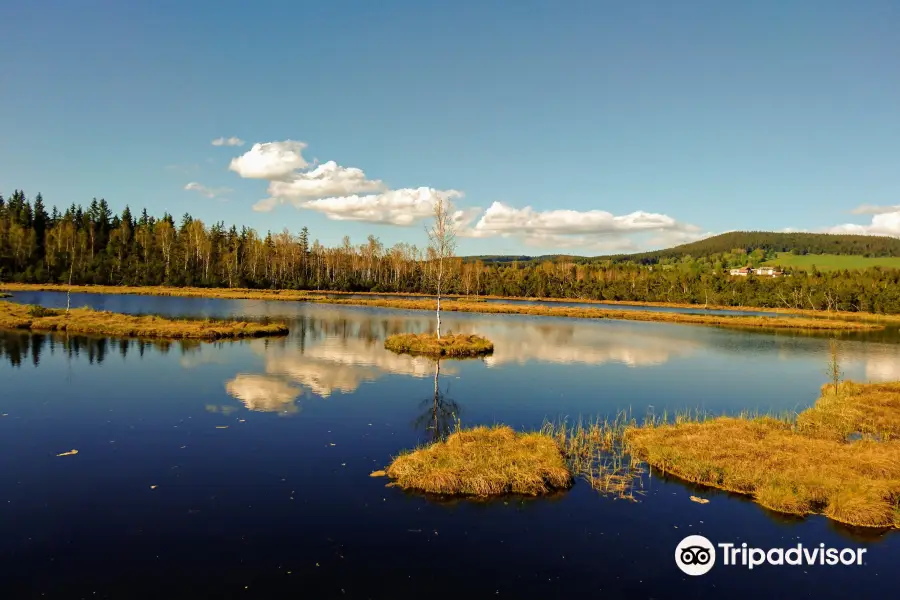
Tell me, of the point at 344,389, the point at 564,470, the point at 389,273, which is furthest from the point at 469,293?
the point at 564,470

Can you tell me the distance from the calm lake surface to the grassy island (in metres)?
16.1

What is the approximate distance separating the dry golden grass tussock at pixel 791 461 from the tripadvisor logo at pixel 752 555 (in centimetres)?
214

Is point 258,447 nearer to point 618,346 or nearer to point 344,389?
point 344,389

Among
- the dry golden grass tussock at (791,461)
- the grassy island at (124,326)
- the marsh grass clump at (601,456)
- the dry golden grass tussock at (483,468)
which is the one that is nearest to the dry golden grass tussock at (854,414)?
the dry golden grass tussock at (791,461)

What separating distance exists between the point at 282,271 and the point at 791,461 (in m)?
152

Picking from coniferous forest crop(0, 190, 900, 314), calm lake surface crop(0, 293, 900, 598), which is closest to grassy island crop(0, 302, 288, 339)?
calm lake surface crop(0, 293, 900, 598)

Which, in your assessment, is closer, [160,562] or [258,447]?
[160,562]

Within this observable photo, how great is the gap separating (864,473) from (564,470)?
10.4m

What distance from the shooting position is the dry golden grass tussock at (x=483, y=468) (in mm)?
16969

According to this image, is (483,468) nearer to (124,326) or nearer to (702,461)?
(702,461)

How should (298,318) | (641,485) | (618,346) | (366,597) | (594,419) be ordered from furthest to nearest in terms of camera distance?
(298,318) < (618,346) < (594,419) < (641,485) < (366,597)

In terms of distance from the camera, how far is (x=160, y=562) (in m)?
12.3

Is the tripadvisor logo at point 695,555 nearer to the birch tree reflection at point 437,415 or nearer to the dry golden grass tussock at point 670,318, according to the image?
the birch tree reflection at point 437,415

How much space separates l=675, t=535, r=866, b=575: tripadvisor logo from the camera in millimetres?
13625
